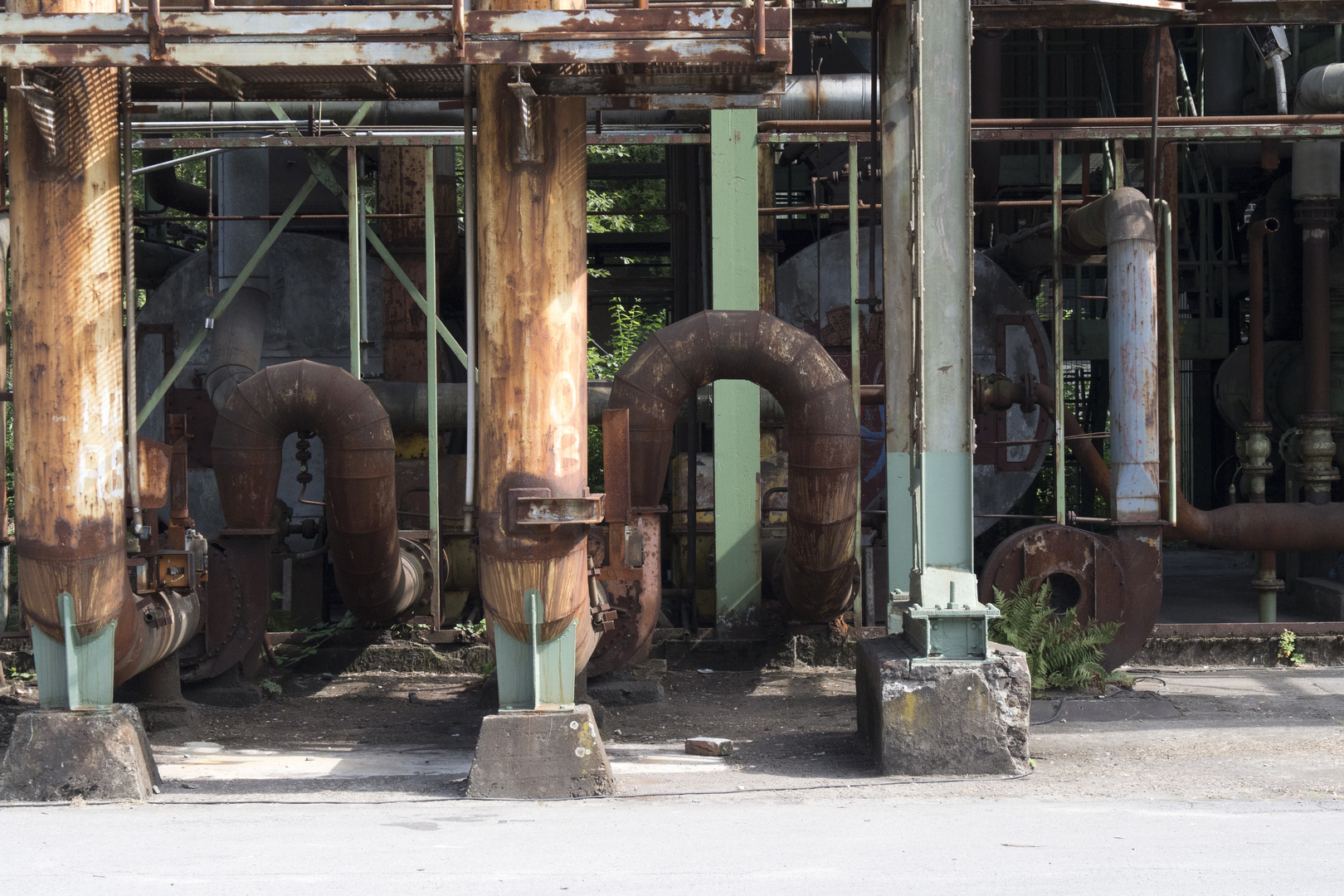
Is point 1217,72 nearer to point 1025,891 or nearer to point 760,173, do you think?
point 760,173

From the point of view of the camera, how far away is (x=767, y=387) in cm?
806

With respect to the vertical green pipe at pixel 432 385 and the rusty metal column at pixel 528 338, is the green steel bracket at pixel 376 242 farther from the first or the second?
the rusty metal column at pixel 528 338

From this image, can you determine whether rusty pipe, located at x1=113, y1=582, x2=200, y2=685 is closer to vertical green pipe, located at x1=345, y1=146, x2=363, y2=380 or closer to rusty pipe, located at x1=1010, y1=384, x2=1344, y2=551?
vertical green pipe, located at x1=345, y1=146, x2=363, y2=380

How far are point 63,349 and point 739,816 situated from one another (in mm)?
3552

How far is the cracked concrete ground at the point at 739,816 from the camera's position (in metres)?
4.30

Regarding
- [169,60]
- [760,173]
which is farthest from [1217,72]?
[169,60]

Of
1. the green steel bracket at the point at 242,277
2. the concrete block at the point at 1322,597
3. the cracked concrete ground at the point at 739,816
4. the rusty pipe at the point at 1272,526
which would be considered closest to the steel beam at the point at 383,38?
the cracked concrete ground at the point at 739,816

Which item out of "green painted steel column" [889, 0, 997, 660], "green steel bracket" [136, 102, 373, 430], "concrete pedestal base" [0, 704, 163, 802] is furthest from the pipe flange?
"concrete pedestal base" [0, 704, 163, 802]

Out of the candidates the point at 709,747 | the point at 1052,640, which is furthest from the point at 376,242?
the point at 1052,640

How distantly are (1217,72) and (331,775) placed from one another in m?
11.0

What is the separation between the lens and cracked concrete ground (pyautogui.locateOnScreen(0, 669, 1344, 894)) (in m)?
4.30

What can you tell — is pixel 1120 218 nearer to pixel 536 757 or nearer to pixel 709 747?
pixel 709 747

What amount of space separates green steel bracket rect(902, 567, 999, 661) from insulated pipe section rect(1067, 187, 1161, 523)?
2.94 meters

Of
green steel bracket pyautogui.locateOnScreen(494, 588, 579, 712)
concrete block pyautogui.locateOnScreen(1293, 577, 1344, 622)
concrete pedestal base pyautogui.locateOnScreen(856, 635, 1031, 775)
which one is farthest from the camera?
concrete block pyautogui.locateOnScreen(1293, 577, 1344, 622)
